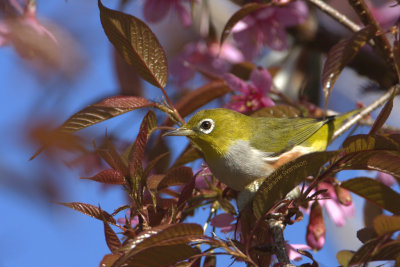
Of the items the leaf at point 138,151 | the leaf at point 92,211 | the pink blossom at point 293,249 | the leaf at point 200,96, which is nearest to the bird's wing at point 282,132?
the leaf at point 200,96

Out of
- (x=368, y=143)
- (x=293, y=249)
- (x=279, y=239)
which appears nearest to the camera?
(x=368, y=143)

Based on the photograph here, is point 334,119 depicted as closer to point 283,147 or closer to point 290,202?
point 283,147

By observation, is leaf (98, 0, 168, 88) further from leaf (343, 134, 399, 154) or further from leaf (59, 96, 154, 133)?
leaf (343, 134, 399, 154)

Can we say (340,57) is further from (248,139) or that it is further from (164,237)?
(164,237)

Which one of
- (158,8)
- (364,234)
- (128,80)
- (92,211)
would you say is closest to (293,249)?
(364,234)

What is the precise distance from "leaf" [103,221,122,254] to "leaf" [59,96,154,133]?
349 mm

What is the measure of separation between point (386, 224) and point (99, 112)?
0.86m

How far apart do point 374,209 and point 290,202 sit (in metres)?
0.76

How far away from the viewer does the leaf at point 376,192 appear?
4.20 ft

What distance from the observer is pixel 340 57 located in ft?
5.01

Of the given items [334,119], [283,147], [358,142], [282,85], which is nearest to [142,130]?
[358,142]

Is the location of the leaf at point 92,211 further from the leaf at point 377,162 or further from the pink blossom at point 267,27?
the pink blossom at point 267,27

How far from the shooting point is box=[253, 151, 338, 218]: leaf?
1020 mm

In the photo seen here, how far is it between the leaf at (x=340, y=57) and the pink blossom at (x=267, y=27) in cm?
80
